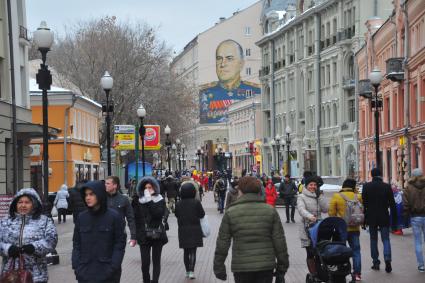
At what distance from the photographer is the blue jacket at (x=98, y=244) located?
28.2ft

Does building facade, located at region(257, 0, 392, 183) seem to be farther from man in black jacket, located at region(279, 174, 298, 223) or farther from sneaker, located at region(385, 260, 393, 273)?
sneaker, located at region(385, 260, 393, 273)

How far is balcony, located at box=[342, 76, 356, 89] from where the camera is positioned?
65688 mm

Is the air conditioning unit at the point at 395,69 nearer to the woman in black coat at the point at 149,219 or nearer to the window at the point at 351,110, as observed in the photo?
the window at the point at 351,110

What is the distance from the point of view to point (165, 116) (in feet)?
210

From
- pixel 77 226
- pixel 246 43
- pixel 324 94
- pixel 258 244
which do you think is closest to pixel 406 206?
pixel 258 244

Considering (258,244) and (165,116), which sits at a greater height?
(165,116)

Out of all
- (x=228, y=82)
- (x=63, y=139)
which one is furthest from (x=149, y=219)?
(x=228, y=82)

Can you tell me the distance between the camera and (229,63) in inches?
4621

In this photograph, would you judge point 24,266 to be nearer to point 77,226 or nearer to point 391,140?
point 77,226

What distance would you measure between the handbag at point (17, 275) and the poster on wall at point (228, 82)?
10746 cm

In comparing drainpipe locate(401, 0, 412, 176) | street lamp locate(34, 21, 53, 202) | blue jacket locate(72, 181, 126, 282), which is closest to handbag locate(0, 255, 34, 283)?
blue jacket locate(72, 181, 126, 282)

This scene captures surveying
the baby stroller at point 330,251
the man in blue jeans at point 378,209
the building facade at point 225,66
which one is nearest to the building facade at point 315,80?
the building facade at point 225,66

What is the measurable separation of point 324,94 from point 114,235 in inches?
2610

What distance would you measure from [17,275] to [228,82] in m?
109
